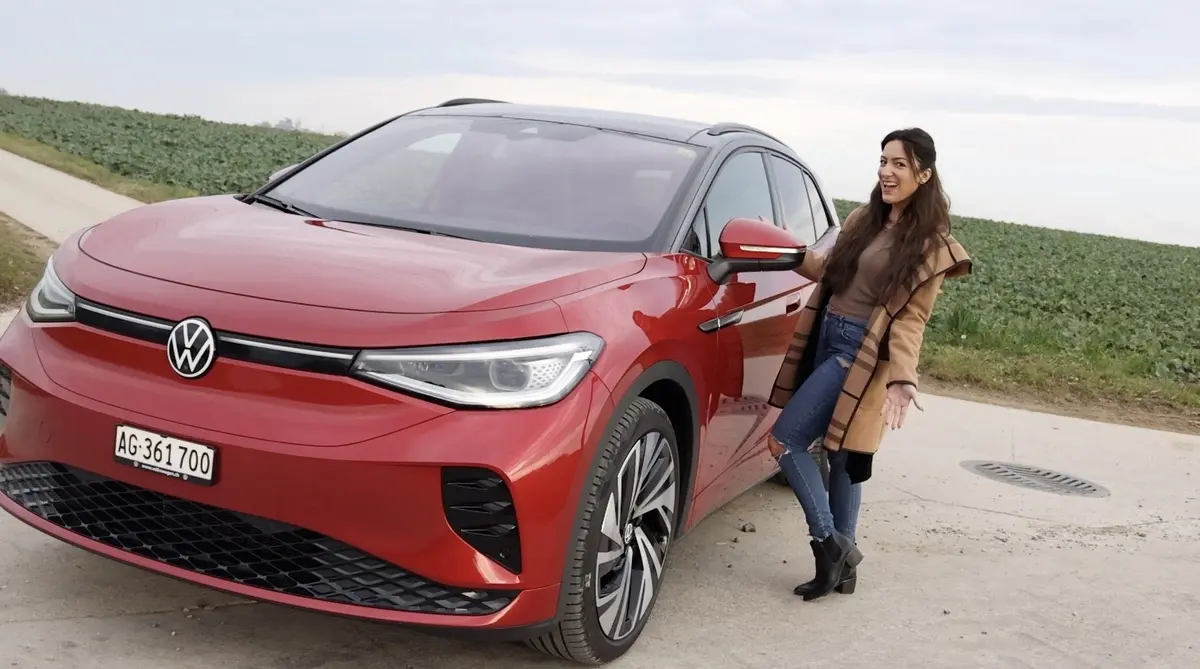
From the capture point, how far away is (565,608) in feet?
10.3

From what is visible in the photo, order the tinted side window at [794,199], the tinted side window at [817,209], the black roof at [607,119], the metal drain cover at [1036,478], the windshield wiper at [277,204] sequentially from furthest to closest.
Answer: the metal drain cover at [1036,478]
the tinted side window at [817,209]
the tinted side window at [794,199]
the black roof at [607,119]
the windshield wiper at [277,204]

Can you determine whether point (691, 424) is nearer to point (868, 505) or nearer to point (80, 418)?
point (80, 418)

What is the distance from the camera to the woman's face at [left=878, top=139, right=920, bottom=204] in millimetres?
4199

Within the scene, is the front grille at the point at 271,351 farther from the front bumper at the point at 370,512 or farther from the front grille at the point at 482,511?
the front grille at the point at 482,511

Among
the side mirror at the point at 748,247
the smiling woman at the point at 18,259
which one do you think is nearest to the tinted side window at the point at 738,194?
the side mirror at the point at 748,247

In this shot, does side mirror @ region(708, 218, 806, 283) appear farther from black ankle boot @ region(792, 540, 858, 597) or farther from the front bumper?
black ankle boot @ region(792, 540, 858, 597)

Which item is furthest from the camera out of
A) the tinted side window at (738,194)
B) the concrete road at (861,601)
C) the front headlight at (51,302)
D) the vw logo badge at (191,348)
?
the tinted side window at (738,194)

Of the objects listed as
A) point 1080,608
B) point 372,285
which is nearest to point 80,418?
point 372,285

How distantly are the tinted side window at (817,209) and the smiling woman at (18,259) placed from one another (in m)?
5.81

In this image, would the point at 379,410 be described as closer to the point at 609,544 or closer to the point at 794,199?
the point at 609,544

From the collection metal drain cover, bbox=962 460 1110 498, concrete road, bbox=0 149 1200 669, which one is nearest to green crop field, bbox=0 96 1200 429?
metal drain cover, bbox=962 460 1110 498

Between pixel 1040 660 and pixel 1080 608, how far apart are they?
680mm

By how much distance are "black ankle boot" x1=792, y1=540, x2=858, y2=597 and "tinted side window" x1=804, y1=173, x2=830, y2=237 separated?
5.98ft

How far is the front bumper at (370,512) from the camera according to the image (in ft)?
9.26
